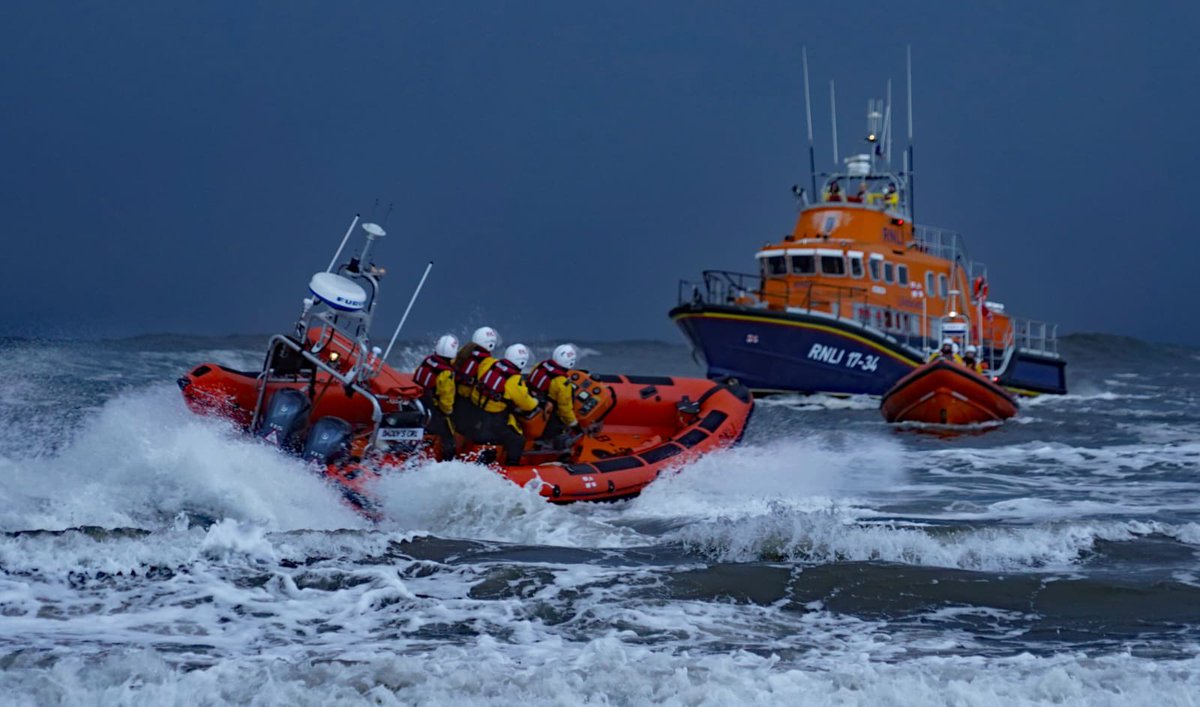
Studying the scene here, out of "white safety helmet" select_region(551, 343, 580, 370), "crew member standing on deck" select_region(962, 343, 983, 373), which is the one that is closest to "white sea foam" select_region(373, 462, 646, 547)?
"white safety helmet" select_region(551, 343, 580, 370)

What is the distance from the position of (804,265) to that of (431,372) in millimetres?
10269

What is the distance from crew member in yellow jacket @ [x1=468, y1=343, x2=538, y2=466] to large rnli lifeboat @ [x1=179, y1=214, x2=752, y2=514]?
0.32 ft

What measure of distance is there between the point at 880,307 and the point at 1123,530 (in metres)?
10.1

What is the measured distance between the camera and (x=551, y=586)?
15.4 feet

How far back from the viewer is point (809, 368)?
15406 millimetres

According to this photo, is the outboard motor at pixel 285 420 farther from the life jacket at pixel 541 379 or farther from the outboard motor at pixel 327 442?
the life jacket at pixel 541 379

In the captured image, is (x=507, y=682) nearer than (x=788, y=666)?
Yes

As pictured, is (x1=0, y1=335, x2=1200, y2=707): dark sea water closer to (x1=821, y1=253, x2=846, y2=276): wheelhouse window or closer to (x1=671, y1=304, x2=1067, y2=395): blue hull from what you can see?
(x1=671, y1=304, x2=1067, y2=395): blue hull

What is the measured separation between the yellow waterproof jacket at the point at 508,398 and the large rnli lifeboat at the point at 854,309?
874 centimetres

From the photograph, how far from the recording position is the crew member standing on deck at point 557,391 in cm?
741

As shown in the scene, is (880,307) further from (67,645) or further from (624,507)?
(67,645)

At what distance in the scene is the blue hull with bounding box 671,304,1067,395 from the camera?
15.3m

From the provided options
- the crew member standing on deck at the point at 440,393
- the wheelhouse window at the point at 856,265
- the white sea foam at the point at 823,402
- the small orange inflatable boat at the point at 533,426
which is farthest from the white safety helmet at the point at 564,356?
the wheelhouse window at the point at 856,265

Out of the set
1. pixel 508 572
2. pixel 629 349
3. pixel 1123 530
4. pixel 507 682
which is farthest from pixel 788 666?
pixel 629 349
